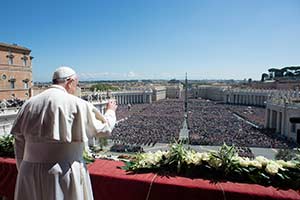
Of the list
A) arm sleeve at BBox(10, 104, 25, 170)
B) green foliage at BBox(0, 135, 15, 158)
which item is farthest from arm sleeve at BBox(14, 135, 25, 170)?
green foliage at BBox(0, 135, 15, 158)

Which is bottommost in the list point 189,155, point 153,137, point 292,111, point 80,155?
point 153,137

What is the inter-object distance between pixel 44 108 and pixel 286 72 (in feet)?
413

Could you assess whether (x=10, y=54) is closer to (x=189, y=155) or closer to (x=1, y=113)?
(x=1, y=113)

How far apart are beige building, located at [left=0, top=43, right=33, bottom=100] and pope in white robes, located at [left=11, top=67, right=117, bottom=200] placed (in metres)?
21.7

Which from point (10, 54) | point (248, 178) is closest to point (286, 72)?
point (10, 54)

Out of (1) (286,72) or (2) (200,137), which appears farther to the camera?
(1) (286,72)

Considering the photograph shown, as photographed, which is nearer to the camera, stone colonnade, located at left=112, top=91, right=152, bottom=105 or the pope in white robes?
the pope in white robes

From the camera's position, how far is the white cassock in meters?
1.98

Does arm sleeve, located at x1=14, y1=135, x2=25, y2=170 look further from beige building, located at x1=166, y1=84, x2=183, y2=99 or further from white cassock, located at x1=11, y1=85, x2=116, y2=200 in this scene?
beige building, located at x1=166, y1=84, x2=183, y2=99

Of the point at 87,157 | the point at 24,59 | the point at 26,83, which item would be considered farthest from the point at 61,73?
the point at 24,59

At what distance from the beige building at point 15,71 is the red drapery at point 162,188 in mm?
21438

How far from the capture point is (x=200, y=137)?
2816 centimetres

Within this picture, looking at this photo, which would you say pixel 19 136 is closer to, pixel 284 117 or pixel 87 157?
pixel 87 157

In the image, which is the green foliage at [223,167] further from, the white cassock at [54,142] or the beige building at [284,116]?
the beige building at [284,116]
